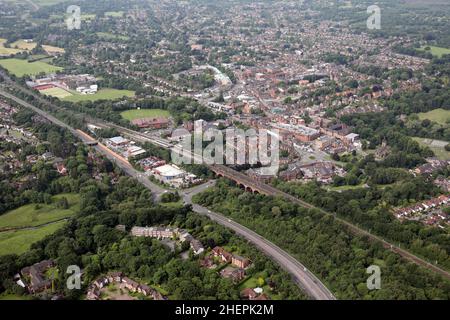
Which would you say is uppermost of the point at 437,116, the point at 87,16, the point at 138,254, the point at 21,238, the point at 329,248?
the point at 87,16

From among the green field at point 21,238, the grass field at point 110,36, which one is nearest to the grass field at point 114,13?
the grass field at point 110,36

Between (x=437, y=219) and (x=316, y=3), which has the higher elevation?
(x=316, y=3)

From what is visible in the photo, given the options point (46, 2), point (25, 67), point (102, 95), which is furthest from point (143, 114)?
point (46, 2)

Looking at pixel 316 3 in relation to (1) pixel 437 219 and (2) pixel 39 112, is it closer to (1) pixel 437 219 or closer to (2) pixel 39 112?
(2) pixel 39 112

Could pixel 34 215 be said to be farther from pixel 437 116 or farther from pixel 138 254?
pixel 437 116

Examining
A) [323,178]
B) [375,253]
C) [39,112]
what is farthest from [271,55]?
[375,253]
